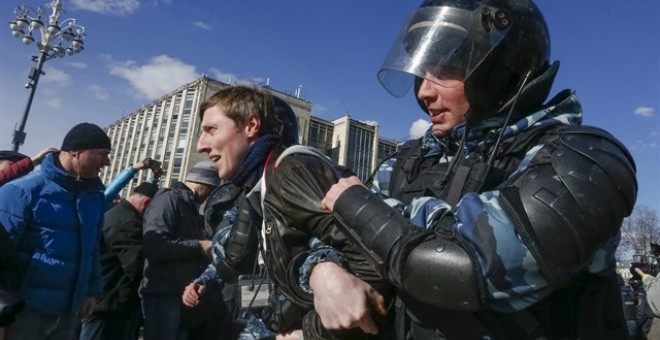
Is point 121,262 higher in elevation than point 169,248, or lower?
lower

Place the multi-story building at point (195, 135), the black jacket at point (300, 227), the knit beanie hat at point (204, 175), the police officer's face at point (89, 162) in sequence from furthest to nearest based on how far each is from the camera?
1. the multi-story building at point (195, 135)
2. the knit beanie hat at point (204, 175)
3. the police officer's face at point (89, 162)
4. the black jacket at point (300, 227)

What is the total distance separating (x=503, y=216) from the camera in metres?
1.10

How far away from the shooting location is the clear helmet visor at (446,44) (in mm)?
1591

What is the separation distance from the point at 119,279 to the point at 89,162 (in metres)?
1.21

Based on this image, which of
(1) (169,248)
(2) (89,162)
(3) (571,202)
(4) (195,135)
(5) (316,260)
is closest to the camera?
(3) (571,202)

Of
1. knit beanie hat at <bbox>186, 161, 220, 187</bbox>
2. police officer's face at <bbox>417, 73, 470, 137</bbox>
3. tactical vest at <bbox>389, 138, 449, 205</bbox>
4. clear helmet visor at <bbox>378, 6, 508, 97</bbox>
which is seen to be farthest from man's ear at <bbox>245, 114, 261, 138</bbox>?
knit beanie hat at <bbox>186, 161, 220, 187</bbox>

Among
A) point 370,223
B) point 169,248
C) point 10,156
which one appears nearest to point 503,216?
point 370,223

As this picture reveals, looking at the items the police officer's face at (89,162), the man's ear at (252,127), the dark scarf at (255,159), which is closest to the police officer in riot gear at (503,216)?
the dark scarf at (255,159)

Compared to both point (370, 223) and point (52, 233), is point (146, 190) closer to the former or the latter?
point (52, 233)

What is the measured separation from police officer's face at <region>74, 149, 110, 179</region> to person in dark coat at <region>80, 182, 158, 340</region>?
2.59ft

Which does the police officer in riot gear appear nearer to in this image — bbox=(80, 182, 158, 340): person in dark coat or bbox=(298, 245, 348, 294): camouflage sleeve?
bbox=(298, 245, 348, 294): camouflage sleeve

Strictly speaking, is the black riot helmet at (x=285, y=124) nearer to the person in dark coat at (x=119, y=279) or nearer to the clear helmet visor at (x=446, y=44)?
the clear helmet visor at (x=446, y=44)

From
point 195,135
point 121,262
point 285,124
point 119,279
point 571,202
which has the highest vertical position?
point 195,135

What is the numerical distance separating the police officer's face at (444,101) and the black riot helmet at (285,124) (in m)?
0.96
